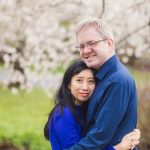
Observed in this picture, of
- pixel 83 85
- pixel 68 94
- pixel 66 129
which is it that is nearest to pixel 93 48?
pixel 83 85

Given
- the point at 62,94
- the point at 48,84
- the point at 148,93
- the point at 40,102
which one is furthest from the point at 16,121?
the point at 62,94

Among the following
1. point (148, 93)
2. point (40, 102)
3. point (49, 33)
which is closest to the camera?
point (148, 93)

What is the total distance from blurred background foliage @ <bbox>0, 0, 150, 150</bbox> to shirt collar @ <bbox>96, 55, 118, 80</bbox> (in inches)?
136

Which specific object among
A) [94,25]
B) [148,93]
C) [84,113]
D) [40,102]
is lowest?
[40,102]

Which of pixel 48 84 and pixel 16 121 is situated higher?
pixel 48 84

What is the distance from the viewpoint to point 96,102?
3.28 meters

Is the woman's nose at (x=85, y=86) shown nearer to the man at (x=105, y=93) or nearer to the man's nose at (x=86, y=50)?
the man at (x=105, y=93)

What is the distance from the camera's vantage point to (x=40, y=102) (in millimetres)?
13438

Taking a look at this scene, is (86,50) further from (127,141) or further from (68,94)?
(127,141)

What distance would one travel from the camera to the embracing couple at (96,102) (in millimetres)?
3205

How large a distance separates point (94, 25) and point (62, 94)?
0.52 m

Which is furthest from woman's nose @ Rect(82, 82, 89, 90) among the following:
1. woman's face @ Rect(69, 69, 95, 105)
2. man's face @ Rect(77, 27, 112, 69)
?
man's face @ Rect(77, 27, 112, 69)

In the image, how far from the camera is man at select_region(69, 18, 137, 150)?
3193 millimetres

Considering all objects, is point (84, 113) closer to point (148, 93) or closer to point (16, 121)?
point (148, 93)
